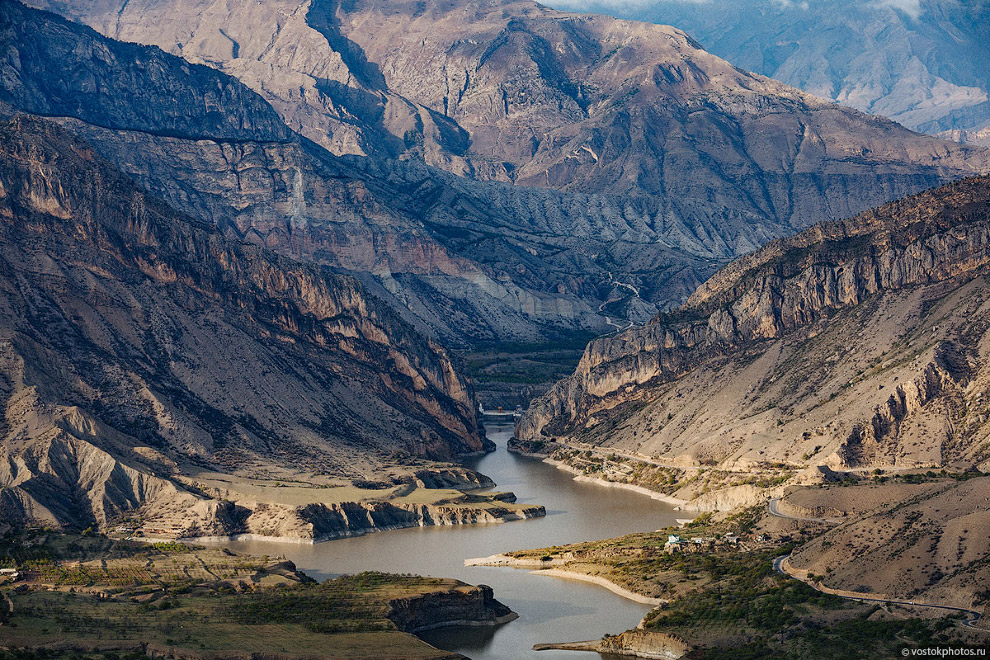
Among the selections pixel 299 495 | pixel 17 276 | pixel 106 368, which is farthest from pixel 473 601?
pixel 17 276

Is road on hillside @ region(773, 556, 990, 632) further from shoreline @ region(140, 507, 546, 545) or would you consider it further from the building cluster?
shoreline @ region(140, 507, 546, 545)

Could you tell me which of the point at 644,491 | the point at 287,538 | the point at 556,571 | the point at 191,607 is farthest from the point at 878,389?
the point at 191,607

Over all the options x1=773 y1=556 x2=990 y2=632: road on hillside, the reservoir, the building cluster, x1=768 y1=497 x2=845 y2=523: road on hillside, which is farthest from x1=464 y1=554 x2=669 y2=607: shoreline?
x1=768 y1=497 x2=845 y2=523: road on hillside

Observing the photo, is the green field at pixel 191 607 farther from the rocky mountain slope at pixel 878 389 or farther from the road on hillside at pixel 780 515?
the rocky mountain slope at pixel 878 389

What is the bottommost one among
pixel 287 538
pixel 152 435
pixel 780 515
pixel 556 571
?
pixel 556 571

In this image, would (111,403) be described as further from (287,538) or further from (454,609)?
(454,609)

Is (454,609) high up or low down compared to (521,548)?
down

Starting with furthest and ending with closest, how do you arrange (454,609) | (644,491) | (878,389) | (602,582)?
1. (644,491)
2. (878,389)
3. (602,582)
4. (454,609)
